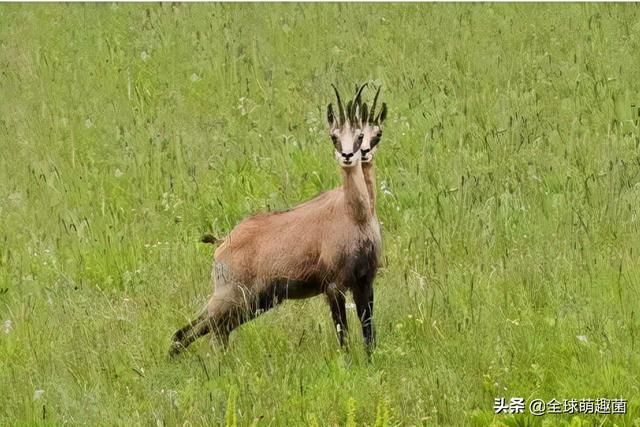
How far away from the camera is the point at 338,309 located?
8.09 metres

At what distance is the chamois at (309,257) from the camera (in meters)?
8.00

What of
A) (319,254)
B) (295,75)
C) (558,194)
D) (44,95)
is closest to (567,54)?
(295,75)

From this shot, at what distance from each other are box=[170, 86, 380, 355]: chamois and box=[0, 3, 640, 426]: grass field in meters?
0.21

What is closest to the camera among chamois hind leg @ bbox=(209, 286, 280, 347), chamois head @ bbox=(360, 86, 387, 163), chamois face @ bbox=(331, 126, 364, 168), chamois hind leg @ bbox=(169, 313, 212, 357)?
chamois face @ bbox=(331, 126, 364, 168)

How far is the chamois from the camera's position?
8001 millimetres

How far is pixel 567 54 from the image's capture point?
1407cm

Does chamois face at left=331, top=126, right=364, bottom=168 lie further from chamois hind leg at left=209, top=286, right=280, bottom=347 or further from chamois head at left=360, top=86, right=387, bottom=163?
chamois hind leg at left=209, top=286, right=280, bottom=347

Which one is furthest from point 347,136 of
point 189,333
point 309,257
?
point 189,333

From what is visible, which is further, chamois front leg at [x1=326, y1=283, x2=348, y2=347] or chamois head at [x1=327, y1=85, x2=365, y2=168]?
chamois front leg at [x1=326, y1=283, x2=348, y2=347]

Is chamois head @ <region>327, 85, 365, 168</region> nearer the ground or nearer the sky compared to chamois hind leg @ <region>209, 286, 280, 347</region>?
nearer the sky

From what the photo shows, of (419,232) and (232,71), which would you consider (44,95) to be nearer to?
(232,71)

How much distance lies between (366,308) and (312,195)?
3.53 metres

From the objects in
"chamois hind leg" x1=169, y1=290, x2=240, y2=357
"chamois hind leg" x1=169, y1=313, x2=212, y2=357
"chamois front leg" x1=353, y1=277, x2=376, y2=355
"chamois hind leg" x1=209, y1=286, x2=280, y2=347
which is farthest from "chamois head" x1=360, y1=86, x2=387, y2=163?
"chamois hind leg" x1=169, y1=313, x2=212, y2=357

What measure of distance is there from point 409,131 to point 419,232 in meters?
2.32
